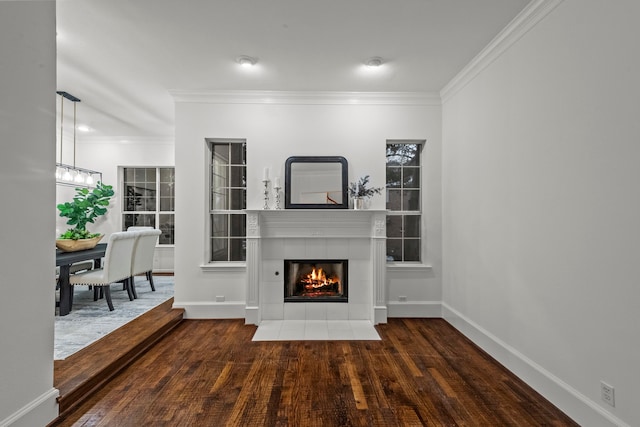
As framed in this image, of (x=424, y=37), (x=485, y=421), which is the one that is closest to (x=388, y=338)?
(x=485, y=421)

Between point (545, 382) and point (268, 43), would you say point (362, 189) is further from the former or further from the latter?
point (545, 382)

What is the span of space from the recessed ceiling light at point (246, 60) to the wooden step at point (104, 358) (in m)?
2.74

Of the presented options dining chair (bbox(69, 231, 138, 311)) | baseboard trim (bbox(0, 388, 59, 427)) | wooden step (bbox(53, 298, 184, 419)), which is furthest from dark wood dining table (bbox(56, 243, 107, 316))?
baseboard trim (bbox(0, 388, 59, 427))

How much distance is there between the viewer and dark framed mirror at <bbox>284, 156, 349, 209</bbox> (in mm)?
3617

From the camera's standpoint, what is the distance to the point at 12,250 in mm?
1590

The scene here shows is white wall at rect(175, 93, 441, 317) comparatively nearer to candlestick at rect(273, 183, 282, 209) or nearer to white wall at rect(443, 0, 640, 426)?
candlestick at rect(273, 183, 282, 209)

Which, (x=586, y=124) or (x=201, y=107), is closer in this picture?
(x=586, y=124)

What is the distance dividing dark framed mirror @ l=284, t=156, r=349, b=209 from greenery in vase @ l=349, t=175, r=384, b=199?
0.09 m

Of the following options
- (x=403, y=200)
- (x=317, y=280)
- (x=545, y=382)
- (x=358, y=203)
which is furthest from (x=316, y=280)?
(x=545, y=382)

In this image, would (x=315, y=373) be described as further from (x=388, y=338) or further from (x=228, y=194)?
(x=228, y=194)

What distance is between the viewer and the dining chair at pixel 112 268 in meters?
3.51

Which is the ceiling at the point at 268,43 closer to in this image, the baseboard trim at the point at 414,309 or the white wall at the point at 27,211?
the white wall at the point at 27,211

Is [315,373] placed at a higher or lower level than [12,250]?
lower

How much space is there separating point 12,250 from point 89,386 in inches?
44.3
